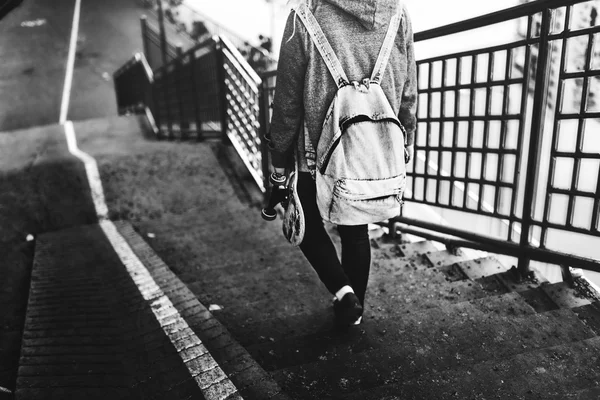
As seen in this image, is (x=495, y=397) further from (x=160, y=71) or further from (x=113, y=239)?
(x=160, y=71)

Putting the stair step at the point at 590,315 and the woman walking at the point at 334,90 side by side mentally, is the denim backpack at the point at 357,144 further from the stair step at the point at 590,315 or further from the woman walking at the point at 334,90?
the stair step at the point at 590,315

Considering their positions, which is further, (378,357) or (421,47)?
(421,47)

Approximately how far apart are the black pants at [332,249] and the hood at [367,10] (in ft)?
2.34

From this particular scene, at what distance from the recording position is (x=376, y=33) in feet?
6.45

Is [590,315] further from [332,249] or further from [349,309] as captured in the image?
[332,249]

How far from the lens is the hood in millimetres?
1889

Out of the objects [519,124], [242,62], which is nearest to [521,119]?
[519,124]

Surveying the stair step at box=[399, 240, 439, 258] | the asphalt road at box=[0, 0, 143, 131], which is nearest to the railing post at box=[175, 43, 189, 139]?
the stair step at box=[399, 240, 439, 258]

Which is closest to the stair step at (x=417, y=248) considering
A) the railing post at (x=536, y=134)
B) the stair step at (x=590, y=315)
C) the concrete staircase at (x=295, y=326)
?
the concrete staircase at (x=295, y=326)

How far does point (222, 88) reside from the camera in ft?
19.3

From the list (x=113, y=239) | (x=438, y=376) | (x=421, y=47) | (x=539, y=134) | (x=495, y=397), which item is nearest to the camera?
(x=495, y=397)

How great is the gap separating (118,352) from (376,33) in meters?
1.83

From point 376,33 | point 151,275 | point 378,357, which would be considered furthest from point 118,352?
point 376,33

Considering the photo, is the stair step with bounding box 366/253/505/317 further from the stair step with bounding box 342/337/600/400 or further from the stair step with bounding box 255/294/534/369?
the stair step with bounding box 342/337/600/400
